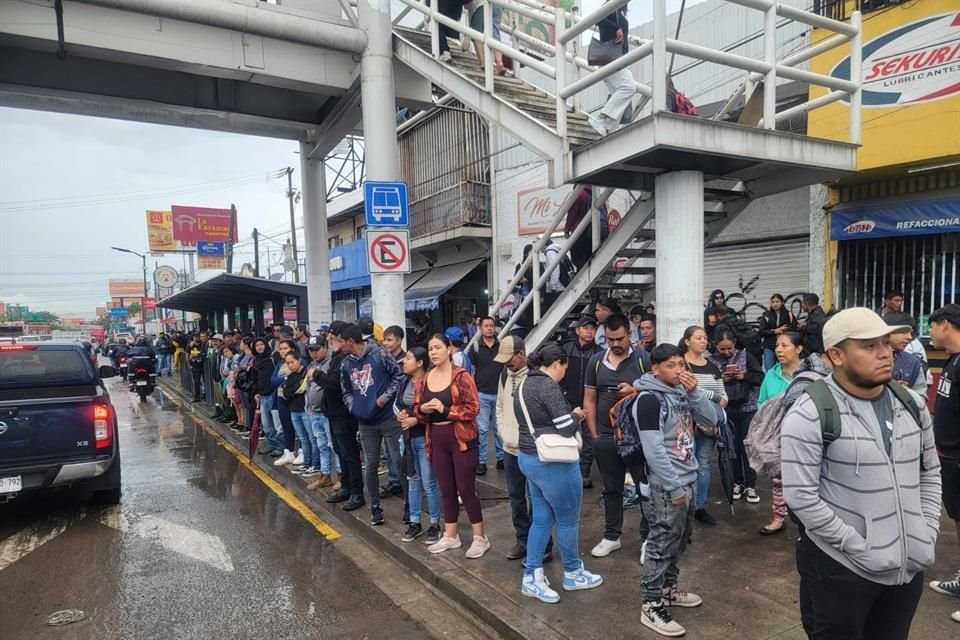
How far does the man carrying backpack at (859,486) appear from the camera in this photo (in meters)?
2.07

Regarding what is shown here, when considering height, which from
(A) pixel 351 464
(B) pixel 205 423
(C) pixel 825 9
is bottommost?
(B) pixel 205 423

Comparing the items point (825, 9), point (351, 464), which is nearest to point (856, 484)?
point (351, 464)

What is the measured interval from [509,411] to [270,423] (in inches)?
199

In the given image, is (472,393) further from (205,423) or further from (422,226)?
(422,226)

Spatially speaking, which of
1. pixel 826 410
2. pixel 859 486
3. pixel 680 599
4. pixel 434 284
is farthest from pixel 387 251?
pixel 434 284

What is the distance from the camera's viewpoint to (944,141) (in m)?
7.39

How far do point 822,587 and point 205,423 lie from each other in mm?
11773

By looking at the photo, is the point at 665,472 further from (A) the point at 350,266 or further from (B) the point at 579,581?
(A) the point at 350,266

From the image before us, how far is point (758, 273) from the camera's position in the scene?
1016cm

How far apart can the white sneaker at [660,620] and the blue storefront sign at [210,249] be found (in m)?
49.6

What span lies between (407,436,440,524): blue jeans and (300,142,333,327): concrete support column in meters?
6.48

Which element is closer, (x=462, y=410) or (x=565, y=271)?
(x=462, y=410)

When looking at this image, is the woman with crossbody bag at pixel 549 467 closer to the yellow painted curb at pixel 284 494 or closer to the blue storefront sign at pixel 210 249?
the yellow painted curb at pixel 284 494

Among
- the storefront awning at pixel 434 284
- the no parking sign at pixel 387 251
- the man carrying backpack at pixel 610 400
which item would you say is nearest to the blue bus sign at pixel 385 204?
the no parking sign at pixel 387 251
